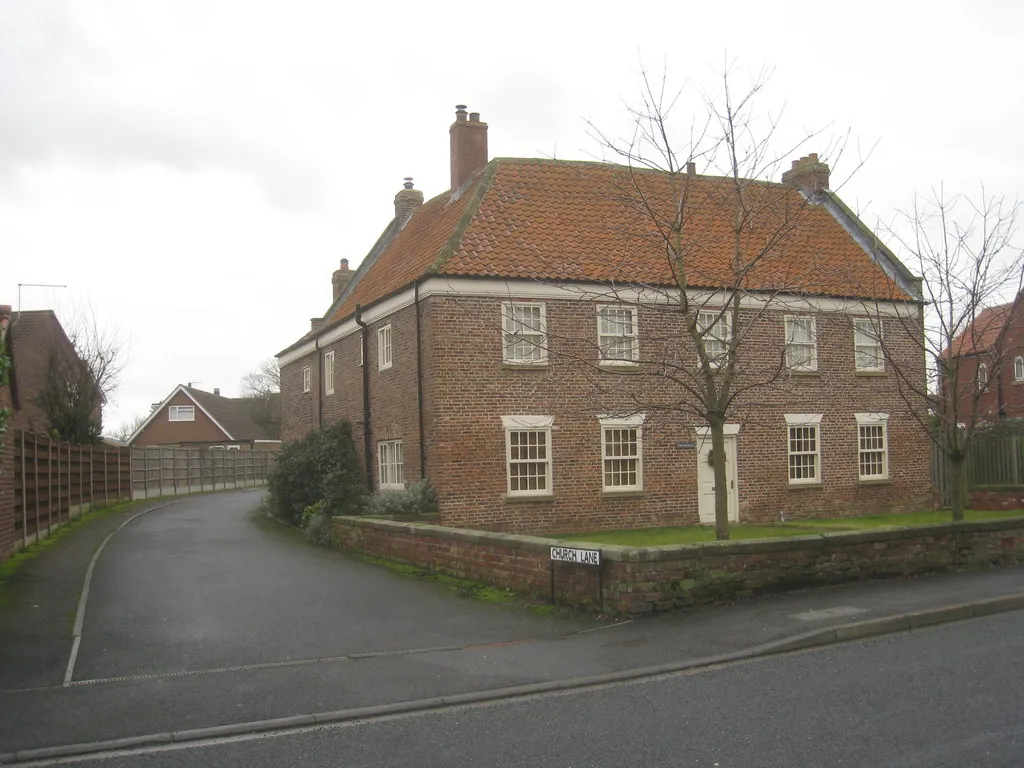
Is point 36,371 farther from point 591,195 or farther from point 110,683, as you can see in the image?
point 110,683

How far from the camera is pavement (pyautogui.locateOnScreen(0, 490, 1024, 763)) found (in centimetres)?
793

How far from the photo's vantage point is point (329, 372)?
90.3ft

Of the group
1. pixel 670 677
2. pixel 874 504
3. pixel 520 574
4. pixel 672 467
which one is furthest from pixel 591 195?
pixel 670 677

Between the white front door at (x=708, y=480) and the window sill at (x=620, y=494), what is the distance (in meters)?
1.66

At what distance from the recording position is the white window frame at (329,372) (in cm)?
2722

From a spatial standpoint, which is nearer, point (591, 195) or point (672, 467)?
point (672, 467)

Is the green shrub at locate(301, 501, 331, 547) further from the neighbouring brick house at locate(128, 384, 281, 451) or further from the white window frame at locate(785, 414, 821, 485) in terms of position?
the neighbouring brick house at locate(128, 384, 281, 451)

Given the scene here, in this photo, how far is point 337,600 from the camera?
13.3 m

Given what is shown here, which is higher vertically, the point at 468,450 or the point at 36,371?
the point at 36,371

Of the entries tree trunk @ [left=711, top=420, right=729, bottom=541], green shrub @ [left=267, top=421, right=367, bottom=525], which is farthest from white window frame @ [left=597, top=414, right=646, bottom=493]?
tree trunk @ [left=711, top=420, right=729, bottom=541]

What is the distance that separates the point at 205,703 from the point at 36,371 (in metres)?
37.4

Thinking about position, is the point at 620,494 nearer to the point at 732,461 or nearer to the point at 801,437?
the point at 732,461

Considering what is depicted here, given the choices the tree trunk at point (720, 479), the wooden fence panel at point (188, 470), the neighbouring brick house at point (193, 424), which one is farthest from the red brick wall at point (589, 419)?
the neighbouring brick house at point (193, 424)

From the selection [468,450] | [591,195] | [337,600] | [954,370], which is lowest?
[337,600]
